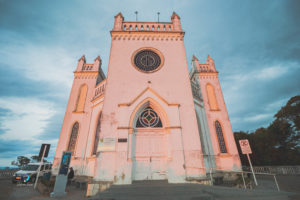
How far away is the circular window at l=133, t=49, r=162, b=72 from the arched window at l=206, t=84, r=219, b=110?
25.9ft

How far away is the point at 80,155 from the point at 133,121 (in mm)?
7100

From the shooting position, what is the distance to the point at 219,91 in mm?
16047

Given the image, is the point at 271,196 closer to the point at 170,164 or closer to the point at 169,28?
the point at 170,164

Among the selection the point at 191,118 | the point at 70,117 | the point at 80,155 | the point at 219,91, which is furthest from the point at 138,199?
the point at 219,91

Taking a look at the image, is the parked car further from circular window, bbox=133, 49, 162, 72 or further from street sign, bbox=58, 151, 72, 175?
circular window, bbox=133, 49, 162, 72

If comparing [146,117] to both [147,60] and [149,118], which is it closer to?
[149,118]

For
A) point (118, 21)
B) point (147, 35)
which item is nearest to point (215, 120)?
point (147, 35)

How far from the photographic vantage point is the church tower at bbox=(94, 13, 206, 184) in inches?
341

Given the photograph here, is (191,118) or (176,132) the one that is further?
(191,118)

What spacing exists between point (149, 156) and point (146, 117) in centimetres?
285

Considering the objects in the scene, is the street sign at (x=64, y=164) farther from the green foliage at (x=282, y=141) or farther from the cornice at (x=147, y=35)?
the green foliage at (x=282, y=141)

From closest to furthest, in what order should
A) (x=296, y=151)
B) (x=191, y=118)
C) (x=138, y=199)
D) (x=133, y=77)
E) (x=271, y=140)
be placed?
(x=138, y=199), (x=191, y=118), (x=133, y=77), (x=296, y=151), (x=271, y=140)

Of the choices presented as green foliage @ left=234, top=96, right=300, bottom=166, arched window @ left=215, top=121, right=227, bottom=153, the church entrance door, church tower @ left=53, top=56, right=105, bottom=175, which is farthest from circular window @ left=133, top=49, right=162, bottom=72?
green foliage @ left=234, top=96, right=300, bottom=166

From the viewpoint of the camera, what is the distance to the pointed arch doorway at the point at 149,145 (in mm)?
8797
